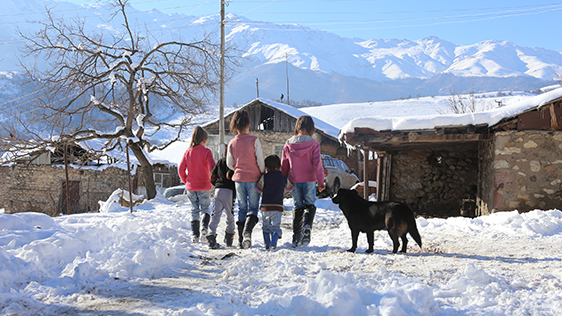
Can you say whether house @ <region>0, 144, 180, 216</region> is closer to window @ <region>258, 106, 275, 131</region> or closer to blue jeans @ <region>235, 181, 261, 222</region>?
window @ <region>258, 106, 275, 131</region>

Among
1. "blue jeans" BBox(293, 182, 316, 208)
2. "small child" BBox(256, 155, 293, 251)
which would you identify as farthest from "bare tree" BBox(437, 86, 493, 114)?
"small child" BBox(256, 155, 293, 251)

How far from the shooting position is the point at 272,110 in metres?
19.4

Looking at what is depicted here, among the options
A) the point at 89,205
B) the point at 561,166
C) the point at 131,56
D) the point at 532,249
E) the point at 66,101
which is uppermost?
the point at 131,56

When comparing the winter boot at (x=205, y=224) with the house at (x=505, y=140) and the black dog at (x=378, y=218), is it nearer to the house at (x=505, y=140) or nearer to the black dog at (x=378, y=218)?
the black dog at (x=378, y=218)

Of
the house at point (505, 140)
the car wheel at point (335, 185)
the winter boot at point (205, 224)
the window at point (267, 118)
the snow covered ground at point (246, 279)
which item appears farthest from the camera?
the window at point (267, 118)

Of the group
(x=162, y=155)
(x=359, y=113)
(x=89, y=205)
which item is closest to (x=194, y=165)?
(x=89, y=205)

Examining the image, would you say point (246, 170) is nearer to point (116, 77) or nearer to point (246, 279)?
point (246, 279)

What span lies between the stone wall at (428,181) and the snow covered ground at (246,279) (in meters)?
7.50

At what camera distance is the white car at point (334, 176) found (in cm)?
1536

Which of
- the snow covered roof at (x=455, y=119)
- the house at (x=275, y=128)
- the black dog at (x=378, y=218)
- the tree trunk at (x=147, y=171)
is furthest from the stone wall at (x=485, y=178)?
the tree trunk at (x=147, y=171)

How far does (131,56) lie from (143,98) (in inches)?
63.2

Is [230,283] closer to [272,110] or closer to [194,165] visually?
[194,165]

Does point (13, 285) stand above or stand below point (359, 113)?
below

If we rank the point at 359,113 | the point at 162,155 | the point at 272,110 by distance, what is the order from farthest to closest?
the point at 359,113 → the point at 162,155 → the point at 272,110
